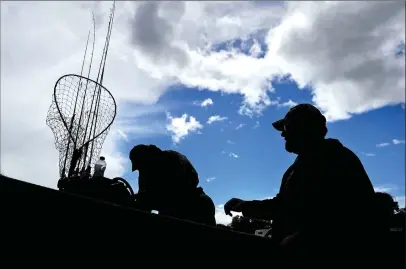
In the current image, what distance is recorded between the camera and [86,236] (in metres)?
1.39

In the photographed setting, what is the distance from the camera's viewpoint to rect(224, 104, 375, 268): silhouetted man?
2078 millimetres

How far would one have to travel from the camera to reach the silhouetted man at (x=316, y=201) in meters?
2.08

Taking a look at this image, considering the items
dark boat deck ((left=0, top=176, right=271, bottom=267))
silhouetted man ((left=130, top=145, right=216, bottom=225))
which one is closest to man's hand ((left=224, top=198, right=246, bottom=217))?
dark boat deck ((left=0, top=176, right=271, bottom=267))

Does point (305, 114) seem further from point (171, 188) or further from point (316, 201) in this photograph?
point (171, 188)

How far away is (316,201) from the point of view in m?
2.27

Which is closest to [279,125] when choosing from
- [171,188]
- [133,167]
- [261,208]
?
[261,208]

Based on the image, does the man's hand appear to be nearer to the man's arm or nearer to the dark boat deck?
the man's arm

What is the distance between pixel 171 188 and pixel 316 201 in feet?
10.8

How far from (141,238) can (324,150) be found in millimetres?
1682

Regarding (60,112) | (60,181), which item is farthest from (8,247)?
(60,112)

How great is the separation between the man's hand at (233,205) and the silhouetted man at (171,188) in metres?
2.19

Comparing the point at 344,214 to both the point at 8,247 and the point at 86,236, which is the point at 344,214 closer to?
the point at 86,236

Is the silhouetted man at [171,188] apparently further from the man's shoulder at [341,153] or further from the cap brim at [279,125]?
the man's shoulder at [341,153]

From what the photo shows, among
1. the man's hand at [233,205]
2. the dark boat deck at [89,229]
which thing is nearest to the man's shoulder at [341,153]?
the man's hand at [233,205]
